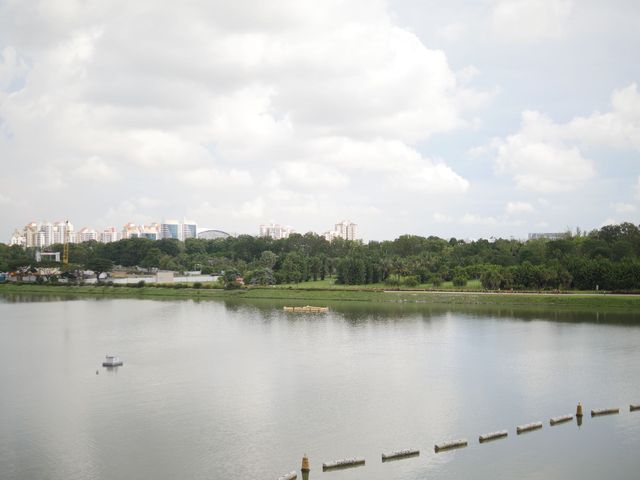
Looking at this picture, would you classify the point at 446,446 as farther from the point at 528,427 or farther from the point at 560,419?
the point at 560,419

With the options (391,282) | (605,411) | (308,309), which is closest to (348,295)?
→ (391,282)

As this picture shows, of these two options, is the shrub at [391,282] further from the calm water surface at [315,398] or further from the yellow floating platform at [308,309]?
the calm water surface at [315,398]

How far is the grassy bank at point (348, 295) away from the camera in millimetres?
53969

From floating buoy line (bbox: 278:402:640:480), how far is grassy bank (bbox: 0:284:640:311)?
108 ft

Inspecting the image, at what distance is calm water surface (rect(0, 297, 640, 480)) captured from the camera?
1783cm

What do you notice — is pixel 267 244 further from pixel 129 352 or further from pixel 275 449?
pixel 275 449

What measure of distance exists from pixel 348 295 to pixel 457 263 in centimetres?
1703

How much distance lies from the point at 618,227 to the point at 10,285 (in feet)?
275

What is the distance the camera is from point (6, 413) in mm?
22641

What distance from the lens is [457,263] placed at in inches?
2908

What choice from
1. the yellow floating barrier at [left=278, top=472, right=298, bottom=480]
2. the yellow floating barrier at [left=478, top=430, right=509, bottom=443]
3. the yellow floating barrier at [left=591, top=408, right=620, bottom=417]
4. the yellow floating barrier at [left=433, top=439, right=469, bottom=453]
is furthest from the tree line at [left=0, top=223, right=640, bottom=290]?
the yellow floating barrier at [left=278, top=472, right=298, bottom=480]

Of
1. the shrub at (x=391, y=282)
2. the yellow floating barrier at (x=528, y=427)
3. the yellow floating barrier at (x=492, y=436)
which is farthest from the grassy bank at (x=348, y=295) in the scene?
the yellow floating barrier at (x=492, y=436)

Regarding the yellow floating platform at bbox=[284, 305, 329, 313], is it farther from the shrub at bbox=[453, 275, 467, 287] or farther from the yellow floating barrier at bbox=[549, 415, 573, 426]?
the yellow floating barrier at bbox=[549, 415, 573, 426]

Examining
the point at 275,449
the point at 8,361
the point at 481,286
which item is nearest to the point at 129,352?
the point at 8,361
